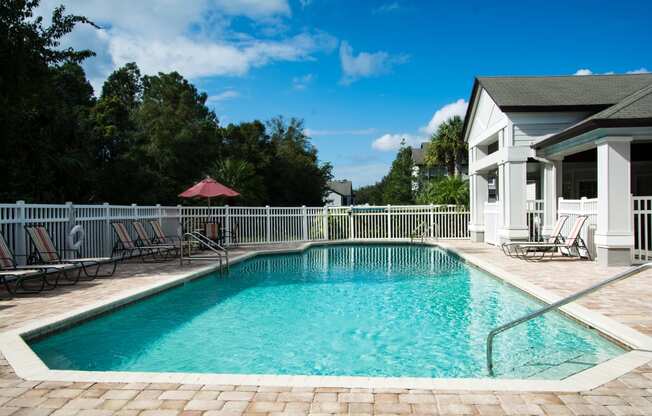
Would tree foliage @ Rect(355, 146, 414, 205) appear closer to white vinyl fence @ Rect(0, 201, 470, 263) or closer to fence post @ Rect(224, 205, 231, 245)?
white vinyl fence @ Rect(0, 201, 470, 263)

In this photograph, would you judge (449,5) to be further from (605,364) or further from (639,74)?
(605,364)

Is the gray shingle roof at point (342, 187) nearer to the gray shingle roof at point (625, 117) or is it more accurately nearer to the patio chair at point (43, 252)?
the gray shingle roof at point (625, 117)

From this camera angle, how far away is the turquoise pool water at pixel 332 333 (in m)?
4.66

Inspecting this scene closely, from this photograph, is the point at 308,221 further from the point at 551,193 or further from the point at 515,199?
the point at 551,193

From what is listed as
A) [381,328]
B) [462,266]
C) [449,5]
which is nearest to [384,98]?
[449,5]

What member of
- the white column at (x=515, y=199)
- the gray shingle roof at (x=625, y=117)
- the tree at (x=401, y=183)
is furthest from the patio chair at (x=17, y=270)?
the tree at (x=401, y=183)

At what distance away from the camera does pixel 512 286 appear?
7.98 m

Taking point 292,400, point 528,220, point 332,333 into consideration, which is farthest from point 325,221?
point 292,400

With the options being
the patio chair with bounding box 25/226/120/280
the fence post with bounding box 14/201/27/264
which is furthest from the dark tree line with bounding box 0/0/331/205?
the patio chair with bounding box 25/226/120/280

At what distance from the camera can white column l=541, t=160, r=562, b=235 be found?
12641mm

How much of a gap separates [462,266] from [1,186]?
14.0m

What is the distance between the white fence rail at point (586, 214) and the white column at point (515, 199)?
124 cm

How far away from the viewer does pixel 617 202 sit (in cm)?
943

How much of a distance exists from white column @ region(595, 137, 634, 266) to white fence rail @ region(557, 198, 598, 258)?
2.67 ft
